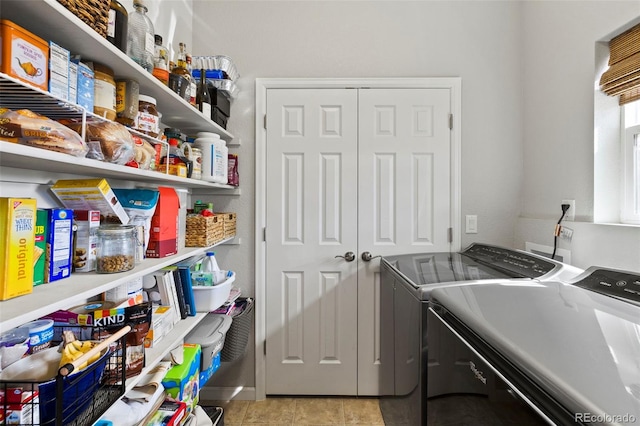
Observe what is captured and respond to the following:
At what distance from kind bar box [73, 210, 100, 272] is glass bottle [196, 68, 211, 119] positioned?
0.94m

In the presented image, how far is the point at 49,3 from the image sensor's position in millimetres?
716

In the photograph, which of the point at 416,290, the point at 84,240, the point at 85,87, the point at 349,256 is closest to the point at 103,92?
the point at 85,87

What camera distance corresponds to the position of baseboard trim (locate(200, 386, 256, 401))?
7.09 ft

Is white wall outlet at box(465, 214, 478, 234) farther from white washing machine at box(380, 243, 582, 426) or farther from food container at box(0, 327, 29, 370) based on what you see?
food container at box(0, 327, 29, 370)

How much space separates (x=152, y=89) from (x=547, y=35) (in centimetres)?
217

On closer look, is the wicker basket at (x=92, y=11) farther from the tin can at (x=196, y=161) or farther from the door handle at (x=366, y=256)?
the door handle at (x=366, y=256)

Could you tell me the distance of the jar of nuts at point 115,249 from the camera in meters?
1.00

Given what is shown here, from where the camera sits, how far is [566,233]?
1723 mm

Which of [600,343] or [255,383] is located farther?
[255,383]

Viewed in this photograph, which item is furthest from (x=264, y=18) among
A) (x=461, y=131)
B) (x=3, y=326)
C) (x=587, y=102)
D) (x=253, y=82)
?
(x=3, y=326)

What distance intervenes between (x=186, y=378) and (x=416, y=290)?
1020 millimetres

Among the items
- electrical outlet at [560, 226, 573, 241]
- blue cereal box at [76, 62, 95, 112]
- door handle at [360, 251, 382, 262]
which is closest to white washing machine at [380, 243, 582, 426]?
door handle at [360, 251, 382, 262]

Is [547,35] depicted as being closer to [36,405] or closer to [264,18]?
[264,18]

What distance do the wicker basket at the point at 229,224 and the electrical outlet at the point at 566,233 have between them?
1867mm
